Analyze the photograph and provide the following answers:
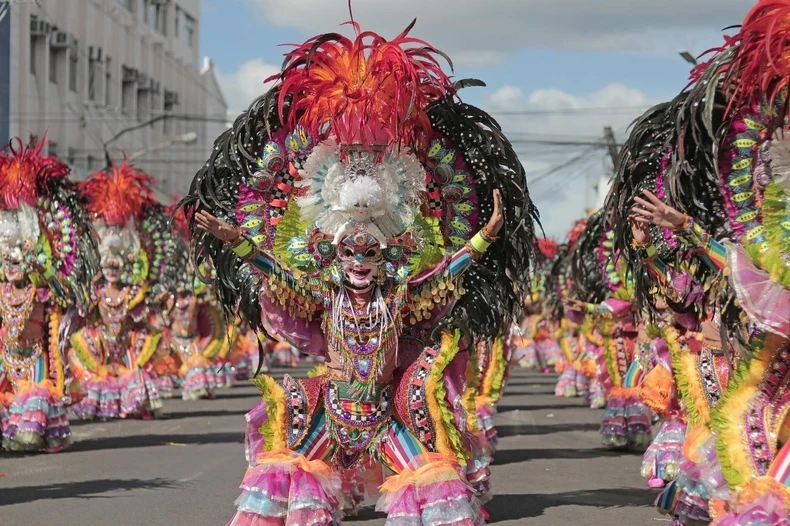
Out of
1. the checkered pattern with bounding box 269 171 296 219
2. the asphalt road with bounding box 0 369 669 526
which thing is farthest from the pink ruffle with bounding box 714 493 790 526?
the checkered pattern with bounding box 269 171 296 219

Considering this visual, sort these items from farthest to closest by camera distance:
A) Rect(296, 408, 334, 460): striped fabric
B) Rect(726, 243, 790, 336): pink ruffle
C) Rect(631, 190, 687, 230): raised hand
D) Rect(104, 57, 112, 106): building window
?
Rect(104, 57, 112, 106): building window → Rect(296, 408, 334, 460): striped fabric → Rect(631, 190, 687, 230): raised hand → Rect(726, 243, 790, 336): pink ruffle

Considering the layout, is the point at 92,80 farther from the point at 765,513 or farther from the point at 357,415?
the point at 765,513

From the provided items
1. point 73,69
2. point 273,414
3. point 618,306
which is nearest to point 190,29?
point 73,69

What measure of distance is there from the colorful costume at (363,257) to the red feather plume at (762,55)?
1.54 metres

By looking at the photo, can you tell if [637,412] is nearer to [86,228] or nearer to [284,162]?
[86,228]

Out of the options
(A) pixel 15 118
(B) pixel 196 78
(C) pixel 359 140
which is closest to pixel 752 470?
(C) pixel 359 140

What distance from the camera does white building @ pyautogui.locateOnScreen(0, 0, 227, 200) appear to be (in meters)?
35.0

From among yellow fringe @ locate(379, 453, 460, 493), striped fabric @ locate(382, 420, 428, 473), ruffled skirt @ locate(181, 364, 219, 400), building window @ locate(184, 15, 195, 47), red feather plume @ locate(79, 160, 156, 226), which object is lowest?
ruffled skirt @ locate(181, 364, 219, 400)

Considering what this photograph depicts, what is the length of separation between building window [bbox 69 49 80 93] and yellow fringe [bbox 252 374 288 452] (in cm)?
3581

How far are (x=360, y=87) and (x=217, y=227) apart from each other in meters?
1.13

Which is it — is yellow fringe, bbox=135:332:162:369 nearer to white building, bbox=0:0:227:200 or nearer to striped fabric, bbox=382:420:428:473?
striped fabric, bbox=382:420:428:473

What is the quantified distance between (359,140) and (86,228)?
6057mm

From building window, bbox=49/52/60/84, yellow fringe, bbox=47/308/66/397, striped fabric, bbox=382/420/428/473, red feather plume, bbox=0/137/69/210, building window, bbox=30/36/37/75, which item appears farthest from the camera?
building window, bbox=49/52/60/84

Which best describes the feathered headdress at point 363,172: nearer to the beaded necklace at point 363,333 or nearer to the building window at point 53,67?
the beaded necklace at point 363,333
